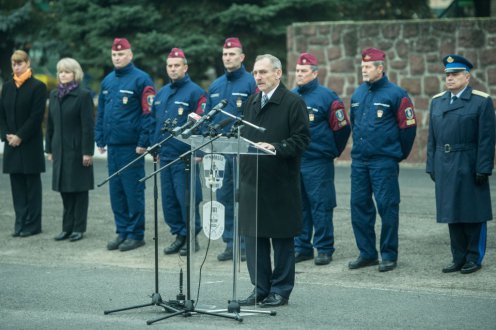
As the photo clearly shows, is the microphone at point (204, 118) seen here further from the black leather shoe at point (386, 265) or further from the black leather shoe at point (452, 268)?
the black leather shoe at point (452, 268)

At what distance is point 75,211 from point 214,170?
4.57 metres

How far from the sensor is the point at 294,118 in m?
8.59

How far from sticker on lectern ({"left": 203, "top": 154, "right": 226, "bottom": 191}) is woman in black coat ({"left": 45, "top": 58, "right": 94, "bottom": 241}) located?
13.6 ft

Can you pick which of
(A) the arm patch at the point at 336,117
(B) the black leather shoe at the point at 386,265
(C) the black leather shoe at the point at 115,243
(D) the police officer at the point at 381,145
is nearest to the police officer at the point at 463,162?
(D) the police officer at the point at 381,145

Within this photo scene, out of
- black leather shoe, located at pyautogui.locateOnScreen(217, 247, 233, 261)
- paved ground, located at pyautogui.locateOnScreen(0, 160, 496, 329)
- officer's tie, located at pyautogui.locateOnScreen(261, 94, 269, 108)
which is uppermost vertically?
officer's tie, located at pyautogui.locateOnScreen(261, 94, 269, 108)

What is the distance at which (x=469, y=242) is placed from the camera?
10.1 meters

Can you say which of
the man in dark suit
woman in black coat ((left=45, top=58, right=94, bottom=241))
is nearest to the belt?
the man in dark suit

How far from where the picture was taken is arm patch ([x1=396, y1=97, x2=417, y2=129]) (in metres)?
10.2

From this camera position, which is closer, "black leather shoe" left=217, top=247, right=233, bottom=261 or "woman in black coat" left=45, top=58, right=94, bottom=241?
"black leather shoe" left=217, top=247, right=233, bottom=261

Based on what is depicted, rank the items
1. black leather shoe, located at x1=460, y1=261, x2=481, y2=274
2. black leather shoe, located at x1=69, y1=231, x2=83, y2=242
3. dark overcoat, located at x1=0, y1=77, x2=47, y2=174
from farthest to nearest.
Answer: dark overcoat, located at x1=0, y1=77, x2=47, y2=174
black leather shoe, located at x1=69, y1=231, x2=83, y2=242
black leather shoe, located at x1=460, y1=261, x2=481, y2=274

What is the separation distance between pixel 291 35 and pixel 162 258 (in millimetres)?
8939

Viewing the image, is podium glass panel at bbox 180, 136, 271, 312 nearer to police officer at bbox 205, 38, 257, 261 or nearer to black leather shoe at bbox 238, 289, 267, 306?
black leather shoe at bbox 238, 289, 267, 306

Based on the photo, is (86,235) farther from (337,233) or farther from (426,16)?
(426,16)

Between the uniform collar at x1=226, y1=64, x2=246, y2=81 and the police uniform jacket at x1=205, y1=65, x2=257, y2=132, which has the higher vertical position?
the uniform collar at x1=226, y1=64, x2=246, y2=81
